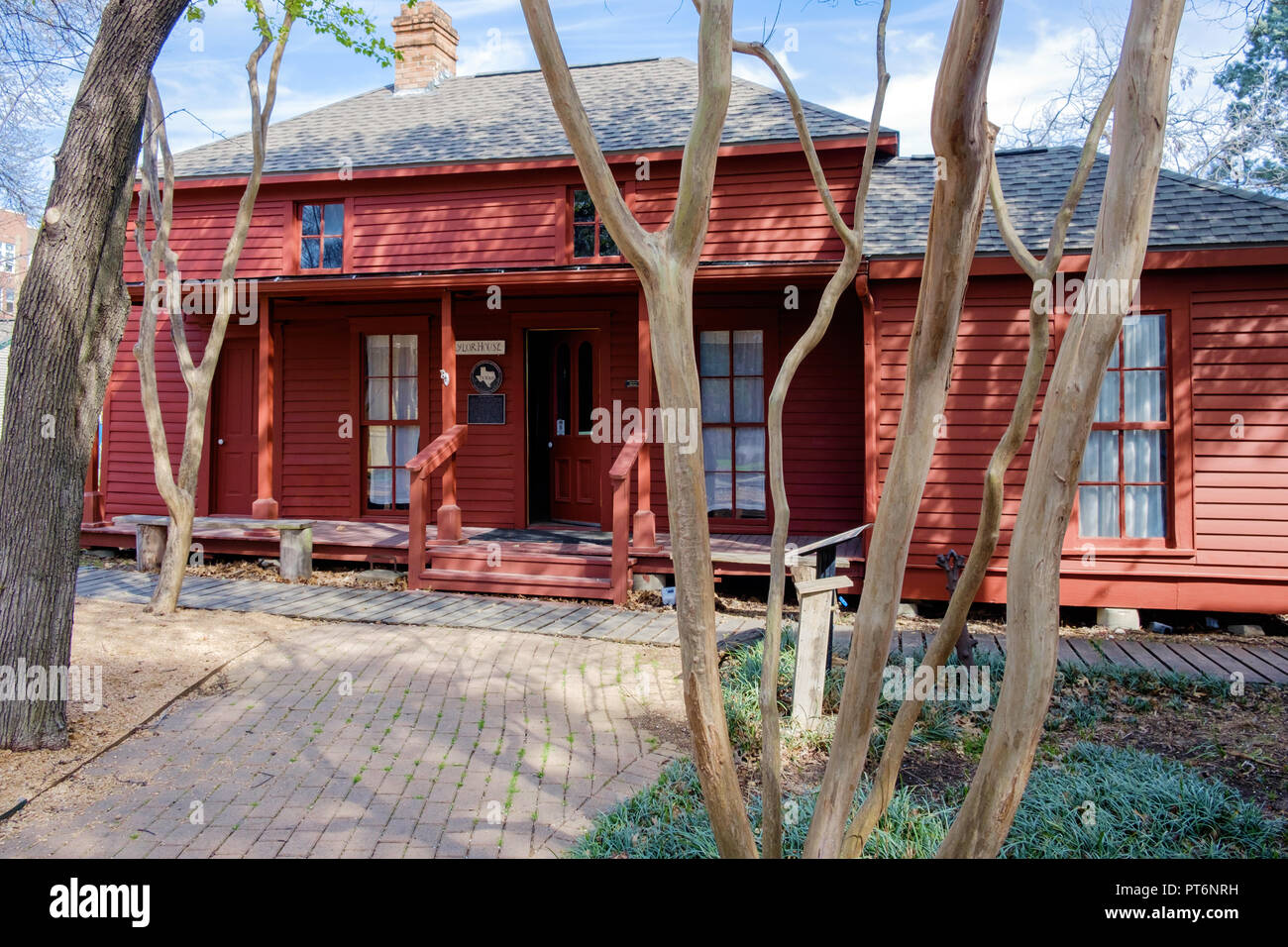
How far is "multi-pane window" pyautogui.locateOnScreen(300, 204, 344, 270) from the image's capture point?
1145 centimetres

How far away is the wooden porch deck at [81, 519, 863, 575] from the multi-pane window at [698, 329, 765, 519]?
51 cm

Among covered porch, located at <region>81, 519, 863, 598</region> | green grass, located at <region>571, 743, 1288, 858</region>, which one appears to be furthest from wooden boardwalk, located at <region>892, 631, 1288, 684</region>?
green grass, located at <region>571, 743, 1288, 858</region>

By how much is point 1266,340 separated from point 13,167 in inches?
1005

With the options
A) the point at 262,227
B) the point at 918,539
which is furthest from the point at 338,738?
the point at 262,227

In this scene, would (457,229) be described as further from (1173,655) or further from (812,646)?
(1173,655)

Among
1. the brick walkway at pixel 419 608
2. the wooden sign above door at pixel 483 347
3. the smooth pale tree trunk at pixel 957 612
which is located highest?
the wooden sign above door at pixel 483 347

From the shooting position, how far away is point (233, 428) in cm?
1231

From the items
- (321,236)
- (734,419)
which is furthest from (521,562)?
(321,236)

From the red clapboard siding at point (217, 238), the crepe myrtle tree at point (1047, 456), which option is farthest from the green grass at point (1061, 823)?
the red clapboard siding at point (217, 238)

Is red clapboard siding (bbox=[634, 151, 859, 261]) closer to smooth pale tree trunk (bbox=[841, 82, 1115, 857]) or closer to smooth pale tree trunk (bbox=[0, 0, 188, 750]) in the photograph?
smooth pale tree trunk (bbox=[0, 0, 188, 750])

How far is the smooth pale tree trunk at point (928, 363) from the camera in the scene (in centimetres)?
207

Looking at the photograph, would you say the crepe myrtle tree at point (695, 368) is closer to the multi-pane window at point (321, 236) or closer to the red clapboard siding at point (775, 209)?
the red clapboard siding at point (775, 209)

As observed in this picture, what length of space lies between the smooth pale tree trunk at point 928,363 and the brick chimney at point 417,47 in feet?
44.3

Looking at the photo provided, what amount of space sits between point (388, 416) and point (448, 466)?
8.61ft
